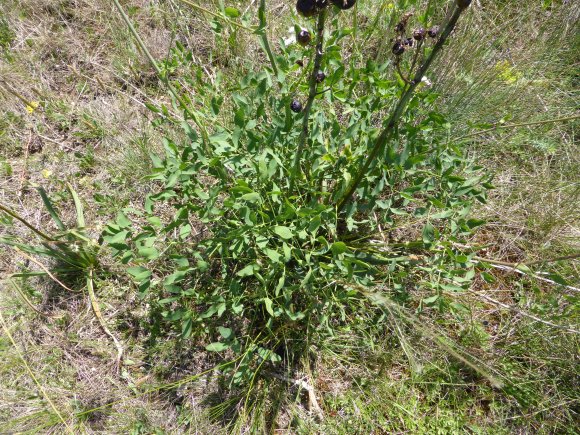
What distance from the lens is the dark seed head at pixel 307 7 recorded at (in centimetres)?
107

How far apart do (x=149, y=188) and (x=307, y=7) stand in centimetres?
187

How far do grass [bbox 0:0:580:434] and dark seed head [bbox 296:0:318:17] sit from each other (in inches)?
21.7

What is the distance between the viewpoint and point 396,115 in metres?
1.32

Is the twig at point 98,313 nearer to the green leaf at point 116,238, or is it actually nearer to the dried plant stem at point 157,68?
the green leaf at point 116,238

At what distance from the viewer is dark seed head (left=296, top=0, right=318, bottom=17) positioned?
3.52ft

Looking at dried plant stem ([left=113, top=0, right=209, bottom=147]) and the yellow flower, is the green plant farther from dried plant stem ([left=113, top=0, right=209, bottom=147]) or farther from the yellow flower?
dried plant stem ([left=113, top=0, right=209, bottom=147])

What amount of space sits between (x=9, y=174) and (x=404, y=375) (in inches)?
107

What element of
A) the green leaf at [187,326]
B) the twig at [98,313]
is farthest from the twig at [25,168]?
the green leaf at [187,326]

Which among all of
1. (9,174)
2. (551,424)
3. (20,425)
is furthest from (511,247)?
(9,174)

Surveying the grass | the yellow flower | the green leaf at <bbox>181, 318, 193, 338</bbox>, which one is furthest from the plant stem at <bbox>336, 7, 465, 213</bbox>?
the yellow flower

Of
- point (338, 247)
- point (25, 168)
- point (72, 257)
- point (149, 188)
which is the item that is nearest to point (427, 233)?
point (338, 247)

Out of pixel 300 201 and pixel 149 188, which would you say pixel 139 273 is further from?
pixel 149 188

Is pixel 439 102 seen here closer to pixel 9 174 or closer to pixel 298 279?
pixel 298 279

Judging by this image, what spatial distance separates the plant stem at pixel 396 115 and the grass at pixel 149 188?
40cm
